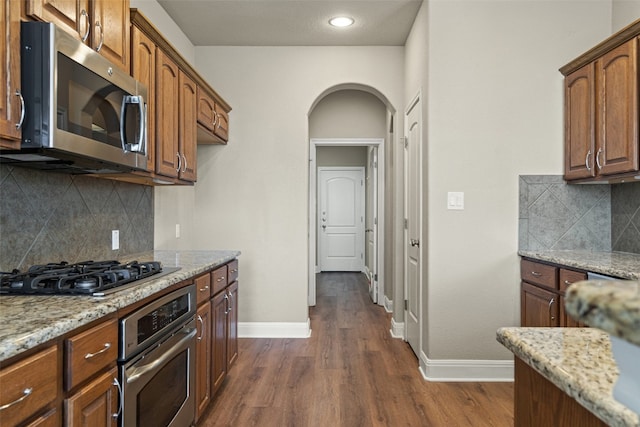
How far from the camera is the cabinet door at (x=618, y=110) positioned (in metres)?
2.31

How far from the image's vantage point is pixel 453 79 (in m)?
2.97

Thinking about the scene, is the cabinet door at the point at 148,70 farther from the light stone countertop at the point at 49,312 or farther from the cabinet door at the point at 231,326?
the cabinet door at the point at 231,326

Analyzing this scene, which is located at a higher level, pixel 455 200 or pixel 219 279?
pixel 455 200

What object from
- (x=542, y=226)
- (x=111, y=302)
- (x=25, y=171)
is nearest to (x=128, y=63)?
(x=25, y=171)

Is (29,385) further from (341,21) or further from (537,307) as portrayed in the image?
(341,21)

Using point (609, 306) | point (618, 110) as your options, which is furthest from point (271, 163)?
point (609, 306)

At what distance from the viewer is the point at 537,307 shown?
2.65 metres

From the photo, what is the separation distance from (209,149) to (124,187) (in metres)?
1.42

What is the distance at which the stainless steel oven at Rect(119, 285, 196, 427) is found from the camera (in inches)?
56.2

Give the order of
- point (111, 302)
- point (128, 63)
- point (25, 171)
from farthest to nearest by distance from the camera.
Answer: point (128, 63) < point (25, 171) < point (111, 302)

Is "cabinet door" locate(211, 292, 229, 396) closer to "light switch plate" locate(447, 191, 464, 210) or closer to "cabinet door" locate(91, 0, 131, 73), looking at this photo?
"cabinet door" locate(91, 0, 131, 73)

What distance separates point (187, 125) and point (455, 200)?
1.88 metres

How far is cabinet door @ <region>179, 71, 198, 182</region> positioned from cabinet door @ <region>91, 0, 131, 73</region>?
675mm

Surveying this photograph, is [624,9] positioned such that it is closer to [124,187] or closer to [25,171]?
[124,187]
